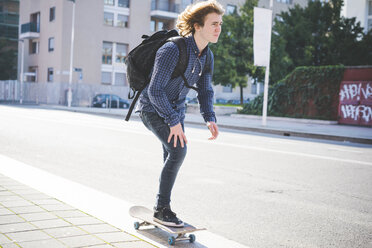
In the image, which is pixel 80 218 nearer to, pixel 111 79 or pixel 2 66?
pixel 111 79

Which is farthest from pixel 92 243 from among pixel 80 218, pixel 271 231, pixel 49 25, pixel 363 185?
pixel 49 25

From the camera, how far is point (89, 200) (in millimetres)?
4441

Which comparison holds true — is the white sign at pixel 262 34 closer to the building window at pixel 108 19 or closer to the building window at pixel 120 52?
the building window at pixel 120 52

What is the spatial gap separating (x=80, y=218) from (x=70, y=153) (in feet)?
16.8

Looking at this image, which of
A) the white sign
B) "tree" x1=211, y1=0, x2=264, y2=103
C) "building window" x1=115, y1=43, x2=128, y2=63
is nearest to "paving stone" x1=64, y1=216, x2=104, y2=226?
the white sign

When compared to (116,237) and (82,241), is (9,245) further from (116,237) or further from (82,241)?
(116,237)

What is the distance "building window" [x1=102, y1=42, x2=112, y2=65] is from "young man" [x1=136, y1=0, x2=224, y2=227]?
4371 cm

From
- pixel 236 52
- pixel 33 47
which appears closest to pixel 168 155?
pixel 236 52

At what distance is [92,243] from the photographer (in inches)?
123

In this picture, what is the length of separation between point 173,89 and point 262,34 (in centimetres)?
1670

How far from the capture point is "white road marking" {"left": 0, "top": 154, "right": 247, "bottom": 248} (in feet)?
11.5

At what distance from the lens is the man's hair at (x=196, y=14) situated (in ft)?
11.0

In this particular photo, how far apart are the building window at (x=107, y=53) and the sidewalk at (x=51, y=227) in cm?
4286

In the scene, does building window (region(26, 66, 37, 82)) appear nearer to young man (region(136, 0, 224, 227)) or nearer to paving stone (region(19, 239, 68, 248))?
young man (region(136, 0, 224, 227))
